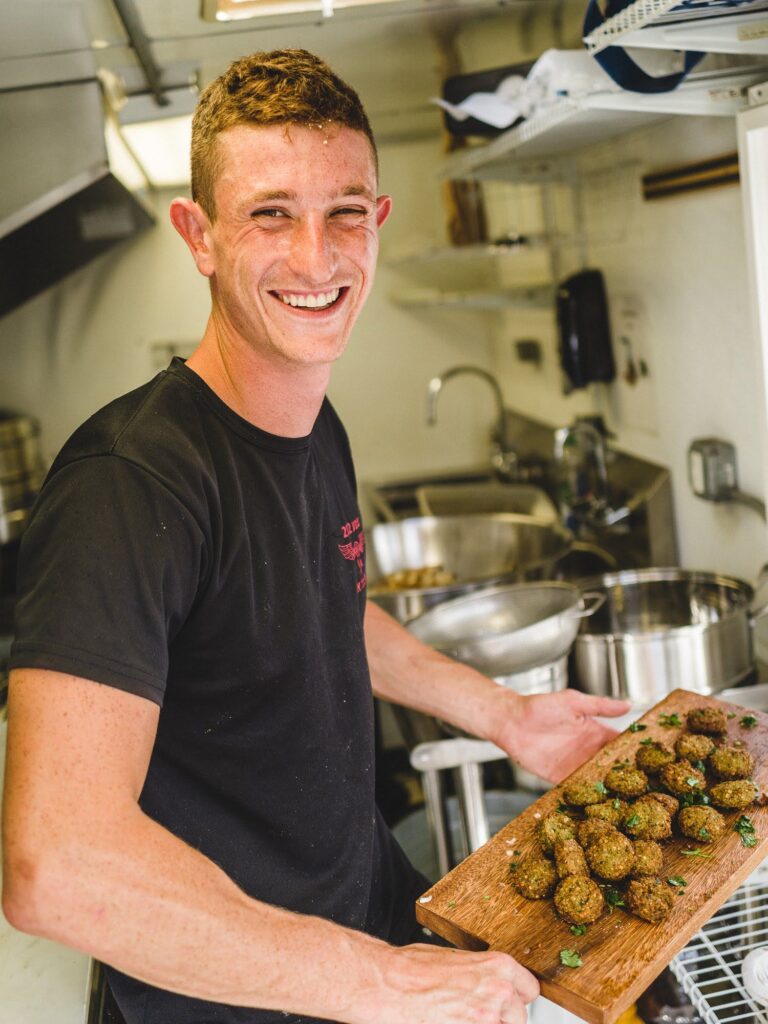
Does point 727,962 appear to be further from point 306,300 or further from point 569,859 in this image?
point 306,300

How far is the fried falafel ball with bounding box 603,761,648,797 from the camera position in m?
1.22

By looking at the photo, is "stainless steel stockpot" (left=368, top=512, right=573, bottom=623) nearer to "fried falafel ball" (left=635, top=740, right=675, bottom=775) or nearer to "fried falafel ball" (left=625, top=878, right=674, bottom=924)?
"fried falafel ball" (left=635, top=740, right=675, bottom=775)

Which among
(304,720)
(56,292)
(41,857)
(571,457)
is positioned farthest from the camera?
(56,292)

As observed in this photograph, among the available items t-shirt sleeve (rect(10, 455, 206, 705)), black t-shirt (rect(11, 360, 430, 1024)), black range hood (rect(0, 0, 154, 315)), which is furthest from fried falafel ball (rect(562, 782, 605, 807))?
black range hood (rect(0, 0, 154, 315))

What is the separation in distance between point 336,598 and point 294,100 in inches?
21.9

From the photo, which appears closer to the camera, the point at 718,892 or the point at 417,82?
the point at 718,892

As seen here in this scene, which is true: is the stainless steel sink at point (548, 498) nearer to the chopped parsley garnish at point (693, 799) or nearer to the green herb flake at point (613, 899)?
the chopped parsley garnish at point (693, 799)

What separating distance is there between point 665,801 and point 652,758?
0.31 feet

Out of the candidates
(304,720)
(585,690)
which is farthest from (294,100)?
(585,690)

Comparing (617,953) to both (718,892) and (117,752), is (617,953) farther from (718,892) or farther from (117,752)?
(117,752)

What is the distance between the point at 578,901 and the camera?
40.4 inches

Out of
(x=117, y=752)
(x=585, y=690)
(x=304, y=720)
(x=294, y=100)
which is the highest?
(x=294, y=100)

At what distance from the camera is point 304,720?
1145mm

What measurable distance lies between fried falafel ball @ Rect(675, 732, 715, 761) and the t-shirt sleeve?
2.14 feet
